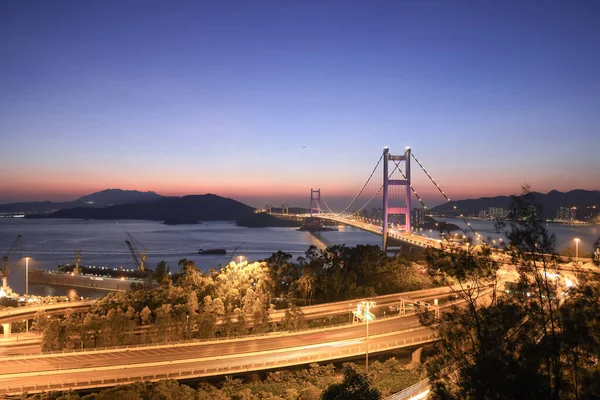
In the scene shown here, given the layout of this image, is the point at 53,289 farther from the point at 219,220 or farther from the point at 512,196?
the point at 219,220

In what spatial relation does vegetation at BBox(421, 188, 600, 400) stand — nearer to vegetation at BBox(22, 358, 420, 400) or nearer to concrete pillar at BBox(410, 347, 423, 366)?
vegetation at BBox(22, 358, 420, 400)

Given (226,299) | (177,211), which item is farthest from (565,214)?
(177,211)

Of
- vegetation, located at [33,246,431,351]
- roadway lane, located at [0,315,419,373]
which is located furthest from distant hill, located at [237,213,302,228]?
roadway lane, located at [0,315,419,373]

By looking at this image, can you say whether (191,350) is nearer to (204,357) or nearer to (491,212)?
(204,357)

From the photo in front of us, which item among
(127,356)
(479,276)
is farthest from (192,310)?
(479,276)

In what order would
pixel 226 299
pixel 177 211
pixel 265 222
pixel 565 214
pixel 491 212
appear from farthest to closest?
pixel 177 211 < pixel 265 222 < pixel 491 212 < pixel 565 214 < pixel 226 299

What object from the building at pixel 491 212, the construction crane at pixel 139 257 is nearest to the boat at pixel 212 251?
the construction crane at pixel 139 257
